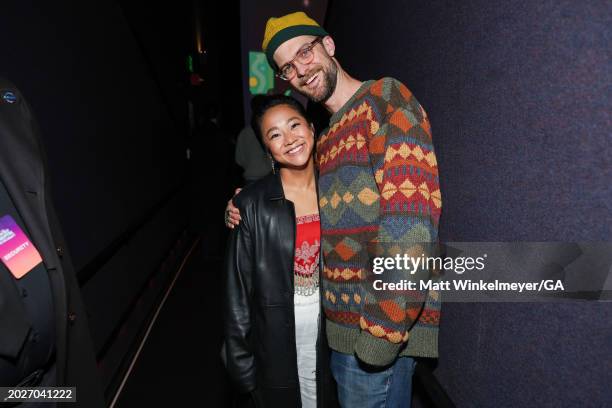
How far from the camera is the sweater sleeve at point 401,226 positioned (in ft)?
3.45

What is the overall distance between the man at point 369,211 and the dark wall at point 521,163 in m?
0.16

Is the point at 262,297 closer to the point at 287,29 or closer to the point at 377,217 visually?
the point at 377,217

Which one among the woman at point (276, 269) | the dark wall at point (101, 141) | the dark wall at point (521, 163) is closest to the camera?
the dark wall at point (521, 163)

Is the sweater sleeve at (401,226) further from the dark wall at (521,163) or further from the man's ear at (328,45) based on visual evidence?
the man's ear at (328,45)

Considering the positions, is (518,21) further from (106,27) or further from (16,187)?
(106,27)

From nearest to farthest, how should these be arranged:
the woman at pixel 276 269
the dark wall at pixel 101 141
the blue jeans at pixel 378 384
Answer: the blue jeans at pixel 378 384, the woman at pixel 276 269, the dark wall at pixel 101 141

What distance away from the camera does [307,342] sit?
1.79 metres

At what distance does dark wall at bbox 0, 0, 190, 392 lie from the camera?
221cm

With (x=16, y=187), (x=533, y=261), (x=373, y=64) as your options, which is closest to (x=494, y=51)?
(x=533, y=261)

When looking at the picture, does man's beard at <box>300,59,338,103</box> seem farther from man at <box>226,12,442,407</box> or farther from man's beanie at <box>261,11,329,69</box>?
man's beanie at <box>261,11,329,69</box>

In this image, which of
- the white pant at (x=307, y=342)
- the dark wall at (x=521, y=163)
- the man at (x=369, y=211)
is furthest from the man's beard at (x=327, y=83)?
the white pant at (x=307, y=342)

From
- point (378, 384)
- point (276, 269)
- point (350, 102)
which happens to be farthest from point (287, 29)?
point (378, 384)

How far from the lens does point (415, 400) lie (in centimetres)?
166

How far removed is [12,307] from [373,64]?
2145mm
